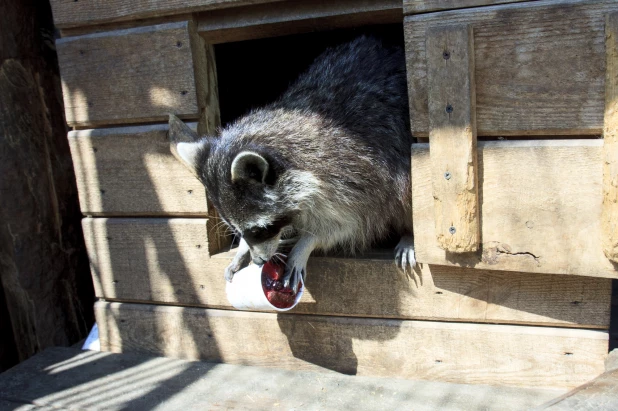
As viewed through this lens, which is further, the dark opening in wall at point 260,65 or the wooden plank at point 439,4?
the dark opening in wall at point 260,65

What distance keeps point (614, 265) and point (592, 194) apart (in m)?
0.23

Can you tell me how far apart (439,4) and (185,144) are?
106 cm

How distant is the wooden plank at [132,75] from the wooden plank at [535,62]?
960 millimetres

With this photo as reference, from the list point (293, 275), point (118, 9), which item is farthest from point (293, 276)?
point (118, 9)

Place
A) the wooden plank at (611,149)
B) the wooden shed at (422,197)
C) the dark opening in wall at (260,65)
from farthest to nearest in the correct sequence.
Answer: the dark opening in wall at (260,65) < the wooden shed at (422,197) < the wooden plank at (611,149)

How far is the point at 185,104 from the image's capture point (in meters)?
2.39

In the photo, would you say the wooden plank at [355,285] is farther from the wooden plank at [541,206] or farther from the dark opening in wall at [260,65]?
the dark opening in wall at [260,65]

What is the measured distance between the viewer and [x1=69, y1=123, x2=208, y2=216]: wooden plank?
2477 millimetres

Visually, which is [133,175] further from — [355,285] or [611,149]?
[611,149]

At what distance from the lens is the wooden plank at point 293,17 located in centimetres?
214

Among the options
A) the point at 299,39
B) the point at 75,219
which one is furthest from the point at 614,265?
the point at 75,219

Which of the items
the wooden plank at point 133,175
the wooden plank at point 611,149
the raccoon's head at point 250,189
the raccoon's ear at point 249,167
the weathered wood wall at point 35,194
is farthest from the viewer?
the weathered wood wall at point 35,194

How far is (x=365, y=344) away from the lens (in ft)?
7.86

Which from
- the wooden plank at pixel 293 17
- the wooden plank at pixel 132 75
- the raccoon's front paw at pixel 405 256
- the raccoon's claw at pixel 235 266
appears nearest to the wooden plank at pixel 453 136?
the raccoon's front paw at pixel 405 256
